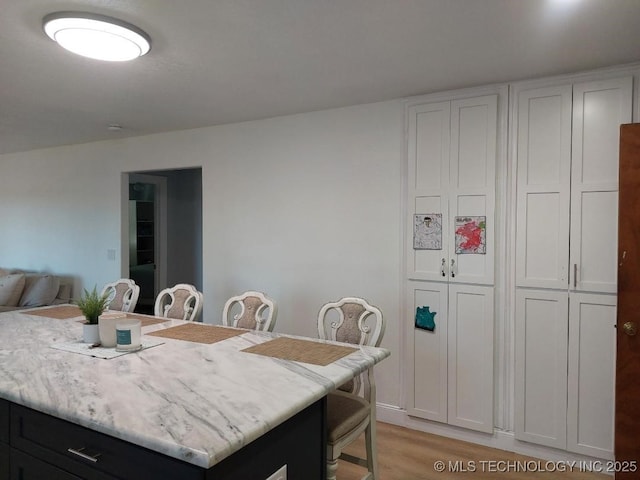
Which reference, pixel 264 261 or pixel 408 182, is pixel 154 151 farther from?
pixel 408 182

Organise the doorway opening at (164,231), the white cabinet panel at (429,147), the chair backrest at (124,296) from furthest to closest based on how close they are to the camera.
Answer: the doorway opening at (164,231) → the chair backrest at (124,296) → the white cabinet panel at (429,147)

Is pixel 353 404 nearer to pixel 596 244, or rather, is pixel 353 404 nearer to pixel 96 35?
pixel 596 244

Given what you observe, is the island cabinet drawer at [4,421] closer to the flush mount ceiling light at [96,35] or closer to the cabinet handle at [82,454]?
the cabinet handle at [82,454]

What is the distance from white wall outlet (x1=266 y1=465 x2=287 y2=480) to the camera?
135 centimetres

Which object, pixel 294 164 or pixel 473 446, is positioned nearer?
pixel 473 446

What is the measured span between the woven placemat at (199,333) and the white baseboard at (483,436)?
60.1 inches

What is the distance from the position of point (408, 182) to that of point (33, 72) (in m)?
2.53

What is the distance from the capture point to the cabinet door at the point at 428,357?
3.09 meters

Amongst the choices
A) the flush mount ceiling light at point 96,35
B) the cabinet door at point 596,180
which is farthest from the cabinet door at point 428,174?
the flush mount ceiling light at point 96,35

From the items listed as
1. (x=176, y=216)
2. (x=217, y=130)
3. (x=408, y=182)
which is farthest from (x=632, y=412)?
(x=176, y=216)

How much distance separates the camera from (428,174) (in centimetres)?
313

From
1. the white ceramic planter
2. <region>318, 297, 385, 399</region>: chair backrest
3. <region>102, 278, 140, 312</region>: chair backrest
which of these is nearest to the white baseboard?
<region>318, 297, 385, 399</region>: chair backrest

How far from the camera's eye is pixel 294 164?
3.72 metres

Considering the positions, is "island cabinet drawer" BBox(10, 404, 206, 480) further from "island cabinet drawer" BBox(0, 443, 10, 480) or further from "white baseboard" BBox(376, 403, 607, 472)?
"white baseboard" BBox(376, 403, 607, 472)
